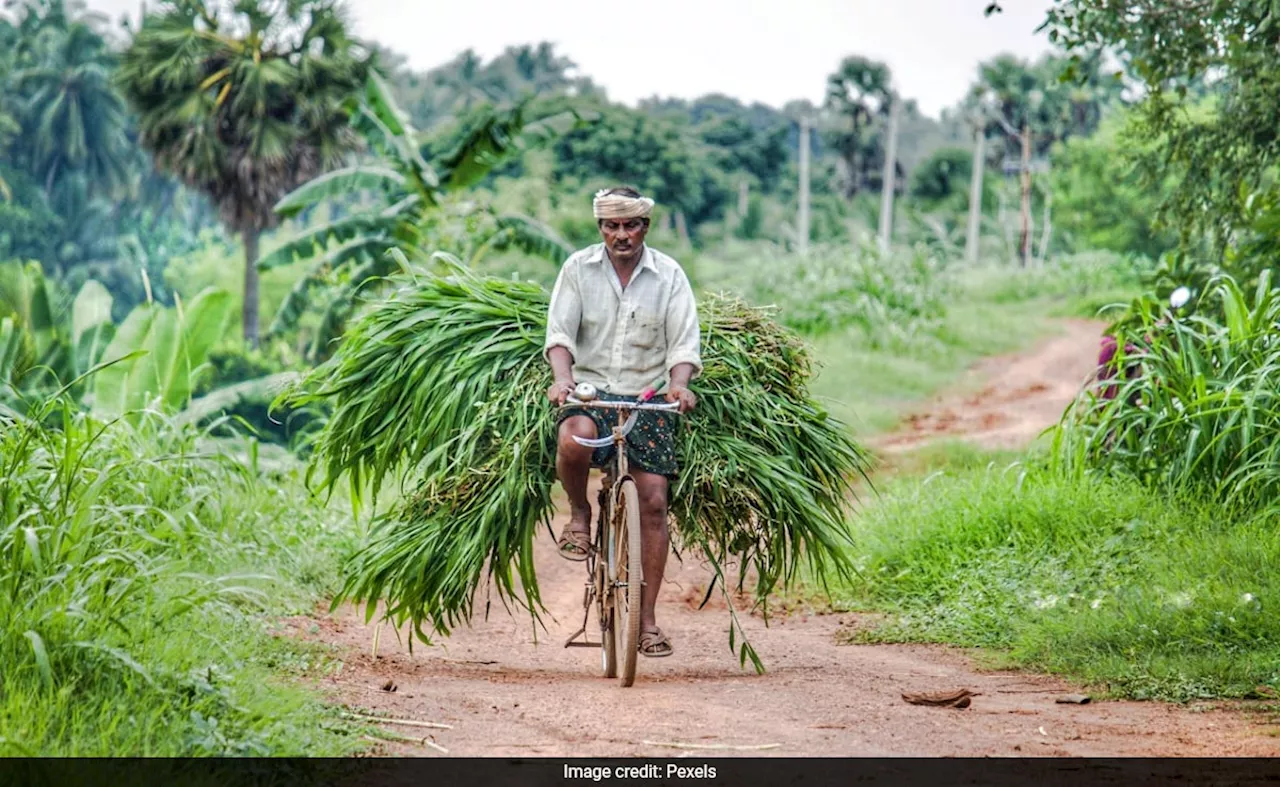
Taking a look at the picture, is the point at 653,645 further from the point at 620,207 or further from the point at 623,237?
the point at 620,207

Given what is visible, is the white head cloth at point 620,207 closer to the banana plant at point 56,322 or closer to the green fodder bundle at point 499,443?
the green fodder bundle at point 499,443

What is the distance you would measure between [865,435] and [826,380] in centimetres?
215

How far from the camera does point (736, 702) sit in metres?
5.15

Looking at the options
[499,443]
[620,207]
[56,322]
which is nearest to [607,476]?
[499,443]

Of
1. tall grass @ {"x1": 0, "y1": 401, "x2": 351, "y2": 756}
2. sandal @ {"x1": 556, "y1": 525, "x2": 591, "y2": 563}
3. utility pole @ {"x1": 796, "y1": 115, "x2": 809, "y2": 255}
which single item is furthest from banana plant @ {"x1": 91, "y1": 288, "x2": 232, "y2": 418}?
utility pole @ {"x1": 796, "y1": 115, "x2": 809, "y2": 255}

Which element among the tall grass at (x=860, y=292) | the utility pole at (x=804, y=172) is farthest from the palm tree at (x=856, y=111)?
the tall grass at (x=860, y=292)

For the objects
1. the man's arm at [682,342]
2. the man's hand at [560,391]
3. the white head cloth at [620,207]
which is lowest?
the man's hand at [560,391]

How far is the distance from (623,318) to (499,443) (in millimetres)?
675

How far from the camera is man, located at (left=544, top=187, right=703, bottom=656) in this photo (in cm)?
552

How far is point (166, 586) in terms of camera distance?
16.9 ft

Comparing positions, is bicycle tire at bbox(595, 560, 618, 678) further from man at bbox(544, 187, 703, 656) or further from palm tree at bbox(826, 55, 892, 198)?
palm tree at bbox(826, 55, 892, 198)

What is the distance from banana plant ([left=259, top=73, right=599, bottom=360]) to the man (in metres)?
9.72

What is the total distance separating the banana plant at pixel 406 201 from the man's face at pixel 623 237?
974cm

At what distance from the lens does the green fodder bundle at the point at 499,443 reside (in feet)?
18.5
